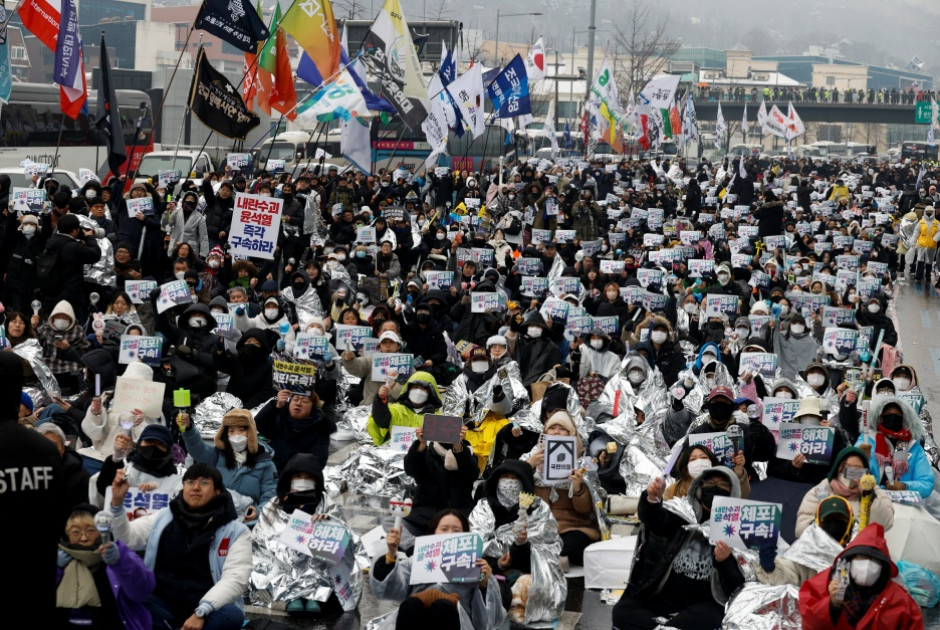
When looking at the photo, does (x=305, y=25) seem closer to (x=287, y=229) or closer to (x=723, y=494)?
(x=287, y=229)

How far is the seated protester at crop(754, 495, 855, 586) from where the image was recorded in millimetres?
7609

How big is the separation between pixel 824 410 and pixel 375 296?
7.69 metres

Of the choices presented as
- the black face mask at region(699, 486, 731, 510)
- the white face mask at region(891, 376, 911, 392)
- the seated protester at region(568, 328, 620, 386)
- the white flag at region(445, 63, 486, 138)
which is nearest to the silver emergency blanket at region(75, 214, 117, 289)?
the seated protester at region(568, 328, 620, 386)

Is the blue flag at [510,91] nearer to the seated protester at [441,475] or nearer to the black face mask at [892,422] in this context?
the black face mask at [892,422]

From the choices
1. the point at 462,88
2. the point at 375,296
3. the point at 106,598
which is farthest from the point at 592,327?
the point at 462,88

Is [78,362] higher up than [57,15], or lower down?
lower down

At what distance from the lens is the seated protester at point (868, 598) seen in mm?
6289

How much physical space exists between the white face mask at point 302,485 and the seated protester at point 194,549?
1.05 meters

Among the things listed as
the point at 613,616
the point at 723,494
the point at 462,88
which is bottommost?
the point at 613,616

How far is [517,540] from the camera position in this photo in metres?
8.20

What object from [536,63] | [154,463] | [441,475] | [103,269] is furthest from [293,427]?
[536,63]

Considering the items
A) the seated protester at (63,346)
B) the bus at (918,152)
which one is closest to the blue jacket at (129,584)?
the seated protester at (63,346)

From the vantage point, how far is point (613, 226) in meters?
26.8

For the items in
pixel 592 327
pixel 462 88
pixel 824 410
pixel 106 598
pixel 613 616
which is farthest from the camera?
pixel 462 88
